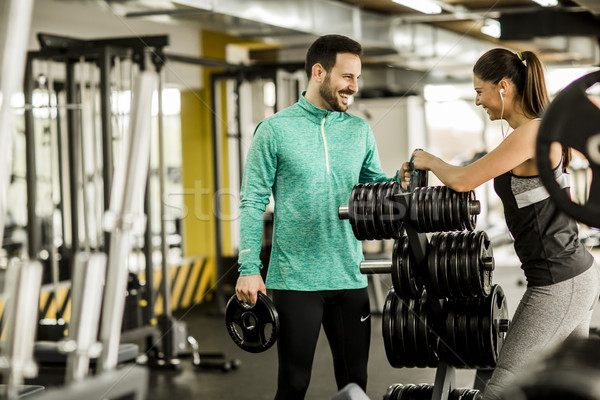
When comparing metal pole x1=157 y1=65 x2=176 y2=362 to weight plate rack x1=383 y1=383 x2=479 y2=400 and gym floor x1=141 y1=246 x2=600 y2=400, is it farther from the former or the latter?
weight plate rack x1=383 y1=383 x2=479 y2=400

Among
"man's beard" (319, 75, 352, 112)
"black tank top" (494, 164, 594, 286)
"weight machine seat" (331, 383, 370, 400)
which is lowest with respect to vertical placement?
"weight machine seat" (331, 383, 370, 400)

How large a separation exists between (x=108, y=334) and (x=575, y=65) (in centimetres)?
964

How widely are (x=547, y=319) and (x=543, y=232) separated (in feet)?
0.79

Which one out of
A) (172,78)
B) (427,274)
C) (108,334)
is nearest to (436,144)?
(172,78)

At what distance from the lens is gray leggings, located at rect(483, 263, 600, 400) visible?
6.93 ft

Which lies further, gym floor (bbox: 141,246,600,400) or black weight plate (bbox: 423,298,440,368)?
gym floor (bbox: 141,246,600,400)

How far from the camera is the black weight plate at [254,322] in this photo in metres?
2.31

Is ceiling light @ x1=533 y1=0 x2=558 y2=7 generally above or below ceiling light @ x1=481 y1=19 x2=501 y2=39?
below

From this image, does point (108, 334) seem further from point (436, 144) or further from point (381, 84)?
point (436, 144)

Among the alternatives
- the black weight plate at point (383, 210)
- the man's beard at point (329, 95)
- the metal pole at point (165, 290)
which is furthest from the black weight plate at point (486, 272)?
the metal pole at point (165, 290)

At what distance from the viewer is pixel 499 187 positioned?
218 cm

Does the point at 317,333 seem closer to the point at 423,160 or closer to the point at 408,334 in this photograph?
the point at 408,334

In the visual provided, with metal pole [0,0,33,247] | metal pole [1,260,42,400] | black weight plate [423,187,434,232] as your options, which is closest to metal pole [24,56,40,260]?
black weight plate [423,187,434,232]

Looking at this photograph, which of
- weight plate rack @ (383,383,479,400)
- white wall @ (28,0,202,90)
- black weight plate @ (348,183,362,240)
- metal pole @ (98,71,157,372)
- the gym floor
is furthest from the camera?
white wall @ (28,0,202,90)
